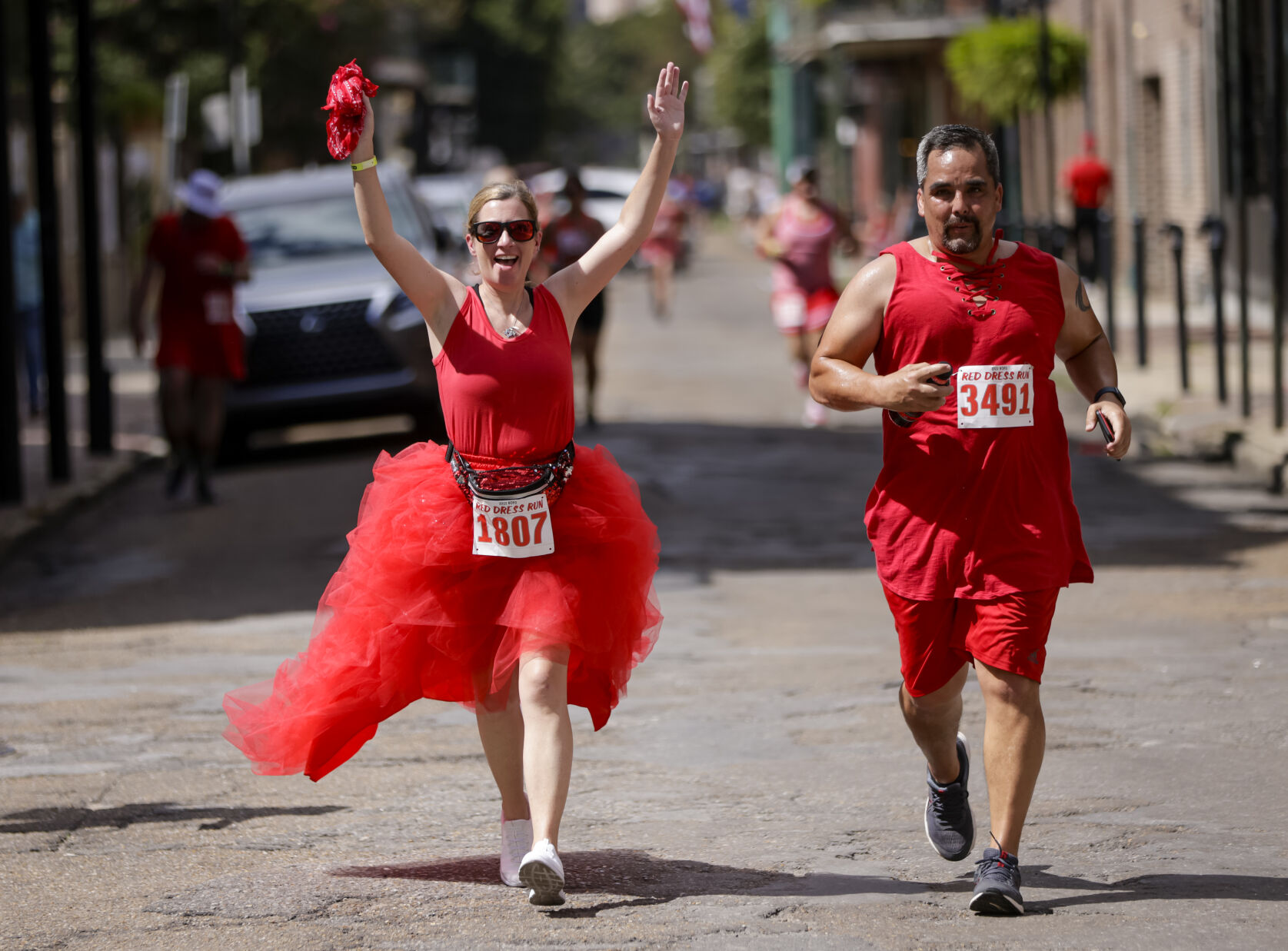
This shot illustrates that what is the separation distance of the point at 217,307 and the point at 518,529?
808 centimetres

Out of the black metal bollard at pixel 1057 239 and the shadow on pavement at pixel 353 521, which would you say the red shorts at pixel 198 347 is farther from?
the black metal bollard at pixel 1057 239

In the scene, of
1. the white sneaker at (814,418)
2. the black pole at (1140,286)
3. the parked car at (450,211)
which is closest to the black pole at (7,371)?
the parked car at (450,211)

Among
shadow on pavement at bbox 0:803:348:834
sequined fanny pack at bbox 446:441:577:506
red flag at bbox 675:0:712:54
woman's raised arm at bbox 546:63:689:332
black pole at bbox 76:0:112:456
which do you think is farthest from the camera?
red flag at bbox 675:0:712:54

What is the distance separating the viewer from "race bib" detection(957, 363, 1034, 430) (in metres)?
4.79

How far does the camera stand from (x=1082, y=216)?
1006 inches

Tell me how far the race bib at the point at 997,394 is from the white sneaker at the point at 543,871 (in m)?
1.41

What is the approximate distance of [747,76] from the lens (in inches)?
2972

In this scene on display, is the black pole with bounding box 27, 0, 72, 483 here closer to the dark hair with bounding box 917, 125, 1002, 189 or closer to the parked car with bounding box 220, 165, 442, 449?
the parked car with bounding box 220, 165, 442, 449

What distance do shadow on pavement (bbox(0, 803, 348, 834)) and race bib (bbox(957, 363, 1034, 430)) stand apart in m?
2.27

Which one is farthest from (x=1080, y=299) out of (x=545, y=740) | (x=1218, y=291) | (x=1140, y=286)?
(x=1140, y=286)

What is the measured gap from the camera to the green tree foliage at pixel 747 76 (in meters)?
75.5

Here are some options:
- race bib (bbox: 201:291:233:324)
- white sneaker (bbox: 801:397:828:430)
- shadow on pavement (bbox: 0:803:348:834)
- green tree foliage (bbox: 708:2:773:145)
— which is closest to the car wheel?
race bib (bbox: 201:291:233:324)

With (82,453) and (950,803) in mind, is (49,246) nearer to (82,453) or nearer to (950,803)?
(82,453)

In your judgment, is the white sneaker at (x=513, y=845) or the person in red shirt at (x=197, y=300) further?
the person in red shirt at (x=197, y=300)
